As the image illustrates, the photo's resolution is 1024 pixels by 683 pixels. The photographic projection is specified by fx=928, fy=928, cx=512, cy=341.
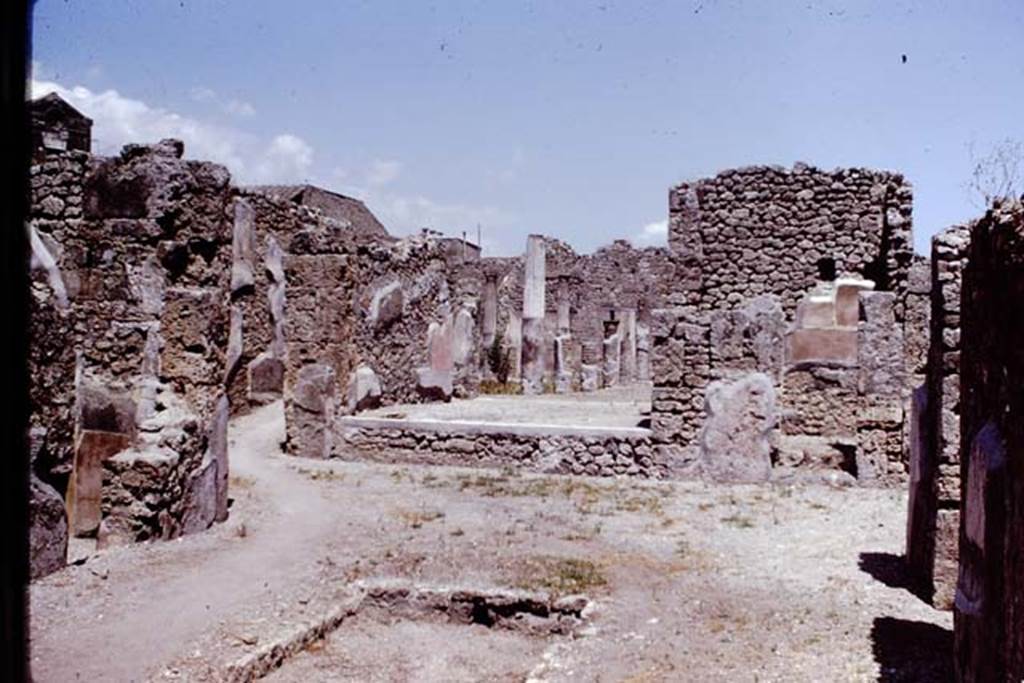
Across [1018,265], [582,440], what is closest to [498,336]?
[582,440]

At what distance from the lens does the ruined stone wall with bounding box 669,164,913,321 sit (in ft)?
46.0

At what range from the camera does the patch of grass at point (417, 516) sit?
8.40 m

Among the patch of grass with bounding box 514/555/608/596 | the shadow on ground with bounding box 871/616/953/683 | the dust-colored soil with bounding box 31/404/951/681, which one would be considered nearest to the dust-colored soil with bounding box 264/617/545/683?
the dust-colored soil with bounding box 31/404/951/681

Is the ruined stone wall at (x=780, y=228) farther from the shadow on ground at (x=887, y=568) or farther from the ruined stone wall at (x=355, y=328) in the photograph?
the shadow on ground at (x=887, y=568)

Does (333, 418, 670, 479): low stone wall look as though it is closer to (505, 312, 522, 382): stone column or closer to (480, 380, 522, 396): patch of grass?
(480, 380, 522, 396): patch of grass

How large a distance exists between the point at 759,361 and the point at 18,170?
951 cm

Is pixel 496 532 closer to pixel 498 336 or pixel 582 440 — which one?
pixel 582 440

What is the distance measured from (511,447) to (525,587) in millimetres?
5332

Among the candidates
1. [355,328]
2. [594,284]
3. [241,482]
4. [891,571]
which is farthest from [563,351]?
[891,571]

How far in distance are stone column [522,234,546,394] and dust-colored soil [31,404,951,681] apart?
46.1 feet

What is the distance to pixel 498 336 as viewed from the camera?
26.4m

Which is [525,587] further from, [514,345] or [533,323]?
[514,345]

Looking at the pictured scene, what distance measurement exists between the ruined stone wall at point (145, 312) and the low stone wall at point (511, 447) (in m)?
3.91

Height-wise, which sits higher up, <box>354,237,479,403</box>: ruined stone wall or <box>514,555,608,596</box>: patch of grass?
<box>354,237,479,403</box>: ruined stone wall
